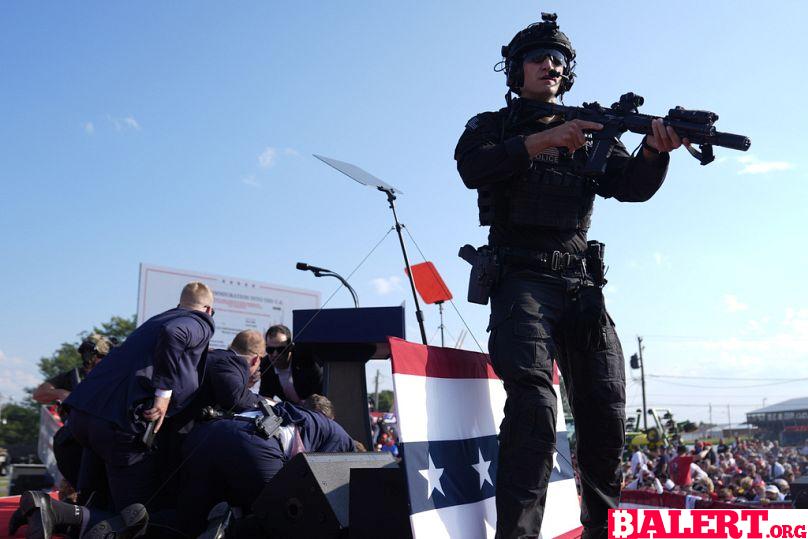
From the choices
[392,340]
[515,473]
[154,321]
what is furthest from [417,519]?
[154,321]

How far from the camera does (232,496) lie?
3.42 meters

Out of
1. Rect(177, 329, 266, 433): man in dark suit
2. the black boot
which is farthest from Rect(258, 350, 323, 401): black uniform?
the black boot

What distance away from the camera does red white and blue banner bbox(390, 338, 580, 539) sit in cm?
250

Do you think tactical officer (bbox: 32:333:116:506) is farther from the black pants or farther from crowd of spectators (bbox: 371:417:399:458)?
crowd of spectators (bbox: 371:417:399:458)

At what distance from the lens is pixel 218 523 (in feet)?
9.17

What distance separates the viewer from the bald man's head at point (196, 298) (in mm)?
4059

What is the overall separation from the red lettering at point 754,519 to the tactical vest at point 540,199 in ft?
4.12

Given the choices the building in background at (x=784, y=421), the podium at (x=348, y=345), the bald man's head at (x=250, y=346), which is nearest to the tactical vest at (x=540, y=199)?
the bald man's head at (x=250, y=346)

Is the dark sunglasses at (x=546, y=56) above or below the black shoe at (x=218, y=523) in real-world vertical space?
above

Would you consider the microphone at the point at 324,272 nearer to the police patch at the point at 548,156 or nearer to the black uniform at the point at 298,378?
the black uniform at the point at 298,378

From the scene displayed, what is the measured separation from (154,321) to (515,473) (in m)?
2.27

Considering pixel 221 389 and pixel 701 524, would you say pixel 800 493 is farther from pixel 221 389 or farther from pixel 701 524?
pixel 221 389

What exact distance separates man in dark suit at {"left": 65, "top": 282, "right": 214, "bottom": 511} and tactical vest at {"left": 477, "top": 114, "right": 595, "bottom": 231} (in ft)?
5.74

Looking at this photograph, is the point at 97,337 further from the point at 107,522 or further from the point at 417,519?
the point at 417,519
